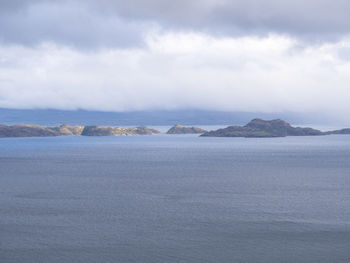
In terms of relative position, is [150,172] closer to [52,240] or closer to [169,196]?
[169,196]

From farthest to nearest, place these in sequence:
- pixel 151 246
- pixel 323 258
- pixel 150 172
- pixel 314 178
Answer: pixel 150 172 → pixel 314 178 → pixel 151 246 → pixel 323 258

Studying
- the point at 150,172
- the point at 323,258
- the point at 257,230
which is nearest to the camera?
the point at 323,258

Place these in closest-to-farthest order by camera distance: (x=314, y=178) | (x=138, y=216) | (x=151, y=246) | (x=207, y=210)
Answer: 1. (x=151, y=246)
2. (x=138, y=216)
3. (x=207, y=210)
4. (x=314, y=178)

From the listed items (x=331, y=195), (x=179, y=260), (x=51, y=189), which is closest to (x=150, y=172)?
(x=51, y=189)

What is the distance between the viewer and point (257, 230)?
67.2m

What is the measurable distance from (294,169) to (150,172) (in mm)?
56306

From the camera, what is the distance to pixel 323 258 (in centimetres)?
5469

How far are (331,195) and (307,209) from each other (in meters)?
19.0

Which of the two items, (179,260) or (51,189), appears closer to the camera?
(179,260)

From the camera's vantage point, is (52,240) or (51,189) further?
(51,189)

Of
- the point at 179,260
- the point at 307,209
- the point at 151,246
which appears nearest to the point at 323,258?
the point at 179,260

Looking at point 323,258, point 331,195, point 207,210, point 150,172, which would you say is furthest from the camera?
point 150,172

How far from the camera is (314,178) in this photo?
440ft

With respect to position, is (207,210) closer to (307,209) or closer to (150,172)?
(307,209)
